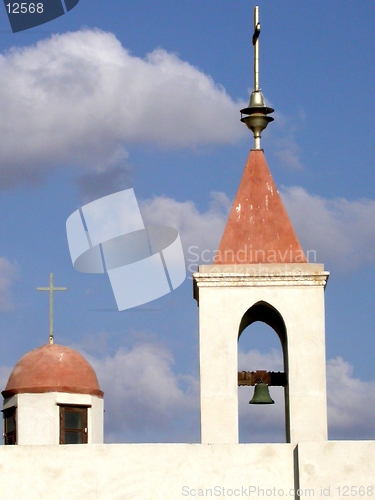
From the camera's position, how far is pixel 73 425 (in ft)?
53.3

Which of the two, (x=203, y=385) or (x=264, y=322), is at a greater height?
(x=264, y=322)

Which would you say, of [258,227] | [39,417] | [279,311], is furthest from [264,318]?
[39,417]

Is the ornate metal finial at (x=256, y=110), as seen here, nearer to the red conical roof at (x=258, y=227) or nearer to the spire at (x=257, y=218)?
the spire at (x=257, y=218)

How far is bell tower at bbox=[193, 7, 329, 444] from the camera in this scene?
15.1m

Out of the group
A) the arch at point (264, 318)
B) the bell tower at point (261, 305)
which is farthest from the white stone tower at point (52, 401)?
the arch at point (264, 318)

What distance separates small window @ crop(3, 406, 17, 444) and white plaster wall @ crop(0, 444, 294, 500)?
1563 mm

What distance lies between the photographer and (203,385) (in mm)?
15164

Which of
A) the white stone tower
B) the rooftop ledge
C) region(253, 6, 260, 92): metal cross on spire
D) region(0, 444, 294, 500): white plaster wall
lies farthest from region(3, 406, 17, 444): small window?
region(253, 6, 260, 92): metal cross on spire

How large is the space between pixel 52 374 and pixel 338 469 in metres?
4.04

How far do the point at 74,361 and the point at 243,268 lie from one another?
274cm

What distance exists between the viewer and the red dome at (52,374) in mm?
16156

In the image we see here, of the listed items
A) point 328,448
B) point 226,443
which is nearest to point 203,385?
point 226,443

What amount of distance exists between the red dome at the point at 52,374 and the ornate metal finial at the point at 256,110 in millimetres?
3764

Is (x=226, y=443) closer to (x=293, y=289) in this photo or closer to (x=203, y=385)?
(x=203, y=385)
